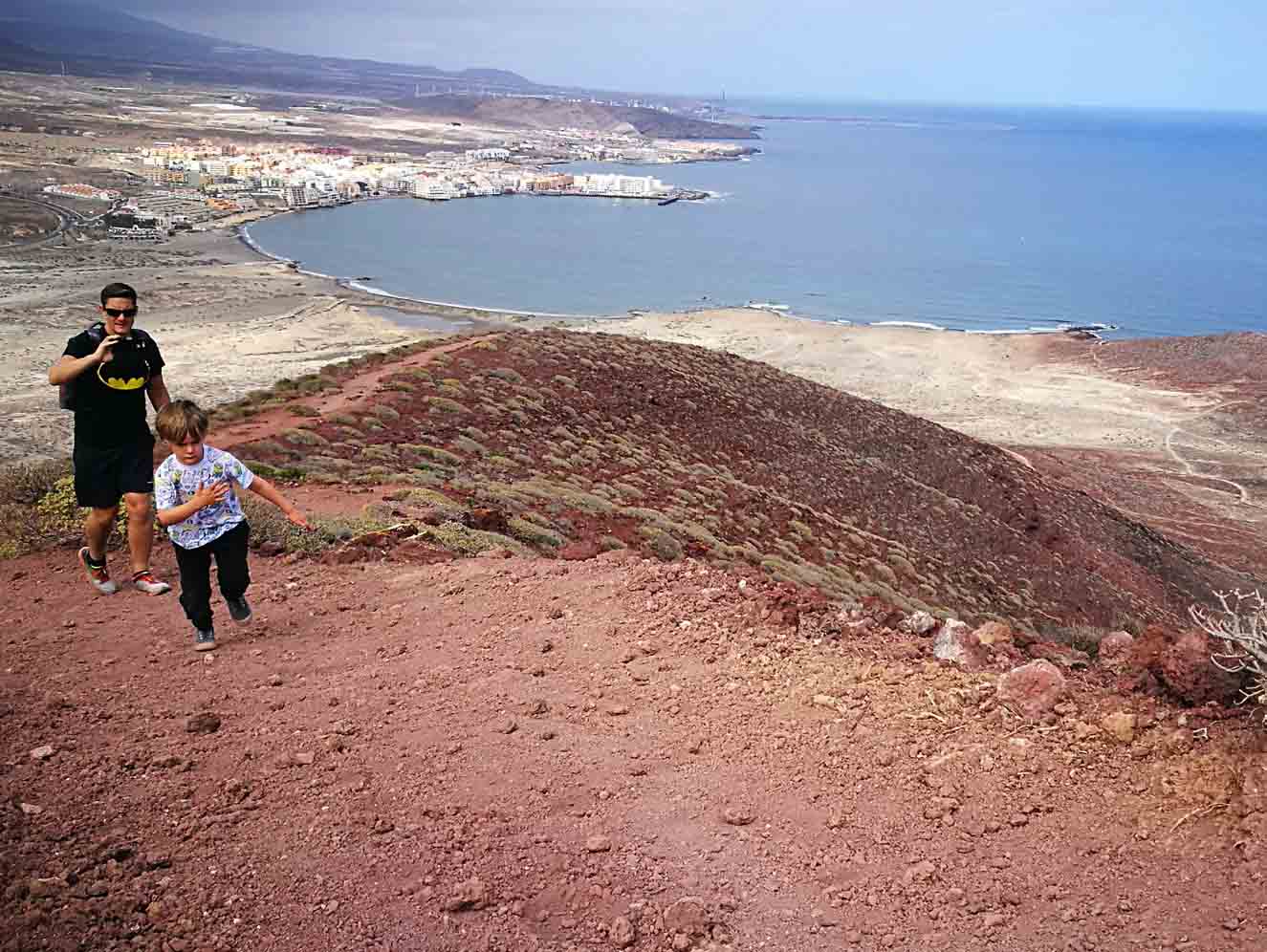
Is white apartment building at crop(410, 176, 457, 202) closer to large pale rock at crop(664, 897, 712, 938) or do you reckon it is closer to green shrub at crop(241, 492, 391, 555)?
green shrub at crop(241, 492, 391, 555)

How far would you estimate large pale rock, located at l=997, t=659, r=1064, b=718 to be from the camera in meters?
4.75

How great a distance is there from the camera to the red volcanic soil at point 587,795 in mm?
3387

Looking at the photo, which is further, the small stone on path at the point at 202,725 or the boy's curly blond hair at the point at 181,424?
the boy's curly blond hair at the point at 181,424

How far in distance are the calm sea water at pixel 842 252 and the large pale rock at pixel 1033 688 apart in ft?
163

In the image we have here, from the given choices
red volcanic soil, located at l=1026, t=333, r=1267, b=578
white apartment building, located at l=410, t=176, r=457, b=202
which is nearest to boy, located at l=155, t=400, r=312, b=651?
red volcanic soil, located at l=1026, t=333, r=1267, b=578

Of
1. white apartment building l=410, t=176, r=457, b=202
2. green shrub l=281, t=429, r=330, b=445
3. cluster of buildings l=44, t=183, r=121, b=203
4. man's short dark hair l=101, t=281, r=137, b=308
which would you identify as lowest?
green shrub l=281, t=429, r=330, b=445

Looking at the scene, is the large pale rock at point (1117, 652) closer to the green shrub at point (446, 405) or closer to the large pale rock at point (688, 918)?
the large pale rock at point (688, 918)

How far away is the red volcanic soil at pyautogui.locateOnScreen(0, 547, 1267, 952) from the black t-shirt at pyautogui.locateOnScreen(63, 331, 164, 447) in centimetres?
108

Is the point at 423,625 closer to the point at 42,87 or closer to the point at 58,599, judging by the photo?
the point at 58,599

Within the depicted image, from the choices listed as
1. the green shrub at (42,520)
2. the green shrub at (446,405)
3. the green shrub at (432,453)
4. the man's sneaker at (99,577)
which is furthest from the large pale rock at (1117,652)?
the green shrub at (446,405)

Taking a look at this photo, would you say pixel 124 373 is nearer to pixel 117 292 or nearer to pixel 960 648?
pixel 117 292

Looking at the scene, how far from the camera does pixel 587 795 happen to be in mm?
4129

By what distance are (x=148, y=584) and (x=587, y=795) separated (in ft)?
11.3

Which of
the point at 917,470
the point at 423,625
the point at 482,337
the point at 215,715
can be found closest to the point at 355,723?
the point at 215,715
